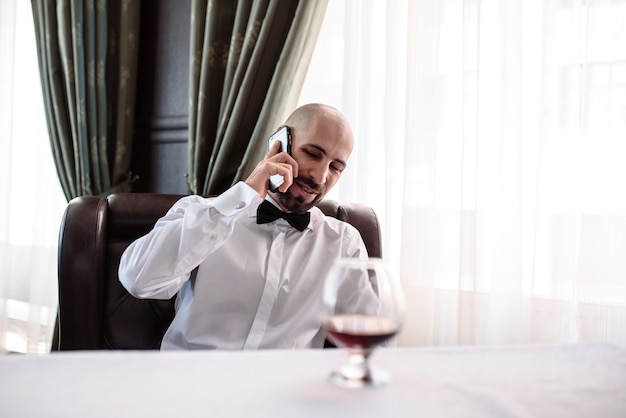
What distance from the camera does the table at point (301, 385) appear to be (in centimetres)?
74

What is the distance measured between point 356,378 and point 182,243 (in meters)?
0.97

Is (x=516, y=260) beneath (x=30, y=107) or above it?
beneath

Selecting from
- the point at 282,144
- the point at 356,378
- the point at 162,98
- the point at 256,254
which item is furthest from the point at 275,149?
the point at 162,98

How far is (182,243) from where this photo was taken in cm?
171

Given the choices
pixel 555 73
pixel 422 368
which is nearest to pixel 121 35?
pixel 555 73

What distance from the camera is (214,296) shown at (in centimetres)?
182

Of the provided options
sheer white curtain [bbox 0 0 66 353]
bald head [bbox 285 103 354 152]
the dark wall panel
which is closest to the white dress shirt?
bald head [bbox 285 103 354 152]

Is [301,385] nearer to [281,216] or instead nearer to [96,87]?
[281,216]

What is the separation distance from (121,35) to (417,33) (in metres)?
1.65

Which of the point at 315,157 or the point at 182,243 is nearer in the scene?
the point at 182,243

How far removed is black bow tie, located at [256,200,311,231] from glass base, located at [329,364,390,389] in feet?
3.50

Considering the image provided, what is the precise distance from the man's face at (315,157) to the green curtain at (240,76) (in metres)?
0.73

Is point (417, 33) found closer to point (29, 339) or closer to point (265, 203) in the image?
point (265, 203)

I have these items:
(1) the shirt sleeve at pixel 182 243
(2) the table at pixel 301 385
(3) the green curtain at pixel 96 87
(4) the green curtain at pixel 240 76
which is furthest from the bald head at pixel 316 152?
(3) the green curtain at pixel 96 87
